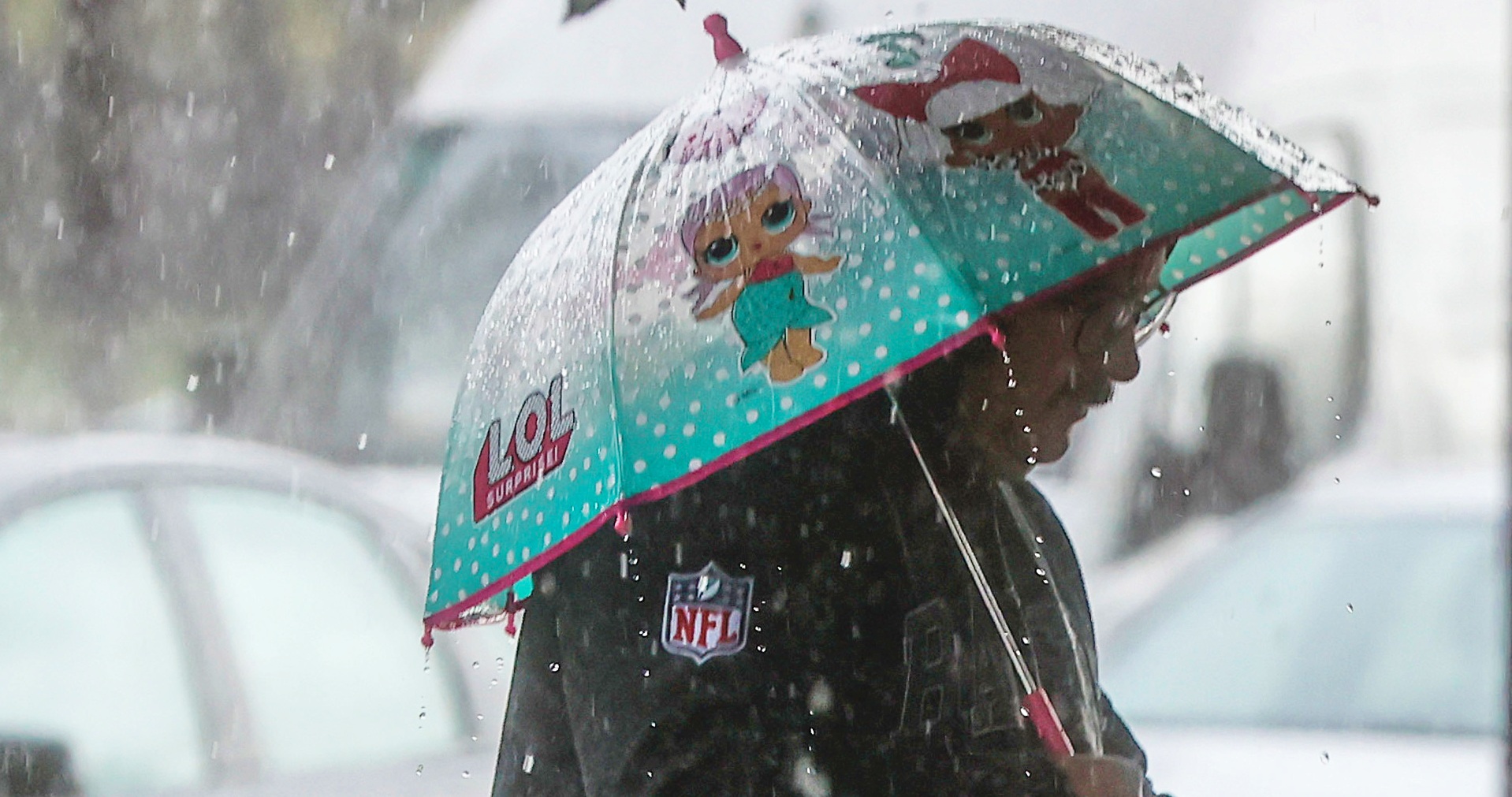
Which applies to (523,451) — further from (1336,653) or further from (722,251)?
(1336,653)

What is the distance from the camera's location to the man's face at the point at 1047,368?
5.48 ft

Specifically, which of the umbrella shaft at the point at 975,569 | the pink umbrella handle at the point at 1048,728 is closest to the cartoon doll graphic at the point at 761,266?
the umbrella shaft at the point at 975,569

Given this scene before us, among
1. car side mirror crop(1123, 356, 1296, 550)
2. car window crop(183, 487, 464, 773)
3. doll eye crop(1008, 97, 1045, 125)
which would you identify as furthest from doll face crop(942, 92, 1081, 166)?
car side mirror crop(1123, 356, 1296, 550)

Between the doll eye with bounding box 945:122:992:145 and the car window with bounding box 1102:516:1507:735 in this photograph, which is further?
the car window with bounding box 1102:516:1507:735

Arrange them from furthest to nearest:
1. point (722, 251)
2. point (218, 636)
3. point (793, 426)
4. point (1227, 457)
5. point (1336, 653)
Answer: point (1227, 457) → point (1336, 653) → point (218, 636) → point (722, 251) → point (793, 426)

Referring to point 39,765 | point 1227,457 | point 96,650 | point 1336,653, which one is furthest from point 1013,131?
point 1227,457

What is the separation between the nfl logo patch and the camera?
1.51 m

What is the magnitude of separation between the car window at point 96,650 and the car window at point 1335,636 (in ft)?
7.40

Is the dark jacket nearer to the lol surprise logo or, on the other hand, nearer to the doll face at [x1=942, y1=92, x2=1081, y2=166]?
the lol surprise logo

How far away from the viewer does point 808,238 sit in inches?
63.1

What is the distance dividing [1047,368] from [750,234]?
0.95 feet

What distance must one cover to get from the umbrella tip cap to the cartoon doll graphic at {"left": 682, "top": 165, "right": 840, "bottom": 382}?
203 millimetres

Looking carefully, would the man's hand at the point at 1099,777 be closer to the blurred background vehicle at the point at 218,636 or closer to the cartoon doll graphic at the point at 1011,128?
the cartoon doll graphic at the point at 1011,128

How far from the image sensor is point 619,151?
1.85 m
